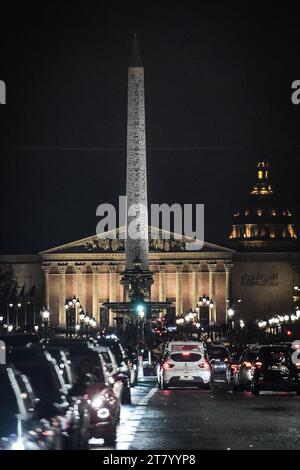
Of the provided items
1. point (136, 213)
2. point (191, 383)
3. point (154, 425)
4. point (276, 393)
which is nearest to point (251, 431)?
point (154, 425)

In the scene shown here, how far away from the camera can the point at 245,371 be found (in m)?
46.8

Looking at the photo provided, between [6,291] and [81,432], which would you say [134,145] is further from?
[81,432]

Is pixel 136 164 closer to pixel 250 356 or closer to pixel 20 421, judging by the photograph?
pixel 250 356

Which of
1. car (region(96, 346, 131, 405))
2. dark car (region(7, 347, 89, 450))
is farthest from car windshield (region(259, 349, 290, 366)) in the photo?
dark car (region(7, 347, 89, 450))

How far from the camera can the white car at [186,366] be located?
48781 millimetres

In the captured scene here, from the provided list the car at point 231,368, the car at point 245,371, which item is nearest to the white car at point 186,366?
the car at point 231,368

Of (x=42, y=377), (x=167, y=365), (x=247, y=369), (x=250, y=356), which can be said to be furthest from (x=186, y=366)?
(x=42, y=377)

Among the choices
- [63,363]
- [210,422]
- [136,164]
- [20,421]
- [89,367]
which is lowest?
[210,422]

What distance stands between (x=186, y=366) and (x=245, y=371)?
277cm

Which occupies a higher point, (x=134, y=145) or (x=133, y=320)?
(x=134, y=145)

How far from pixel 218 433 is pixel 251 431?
2.25ft

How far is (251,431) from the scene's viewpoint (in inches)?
1088

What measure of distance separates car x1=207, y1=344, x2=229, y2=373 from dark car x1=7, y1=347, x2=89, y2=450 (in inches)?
1757

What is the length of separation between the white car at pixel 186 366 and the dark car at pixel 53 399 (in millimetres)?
27654
